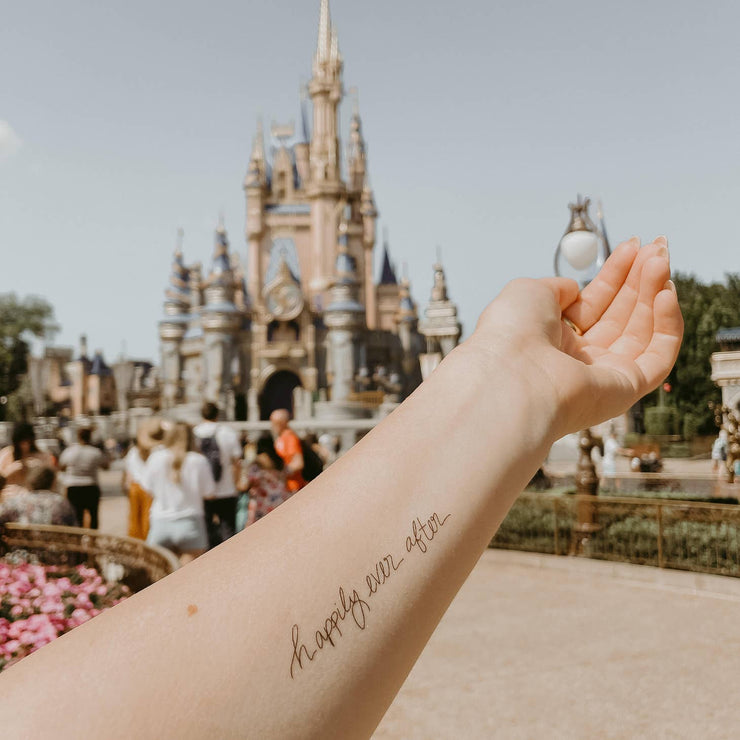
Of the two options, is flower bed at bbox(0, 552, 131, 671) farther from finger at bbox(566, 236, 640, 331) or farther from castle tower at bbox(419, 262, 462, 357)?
castle tower at bbox(419, 262, 462, 357)

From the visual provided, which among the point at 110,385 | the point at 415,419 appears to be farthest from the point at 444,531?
the point at 110,385

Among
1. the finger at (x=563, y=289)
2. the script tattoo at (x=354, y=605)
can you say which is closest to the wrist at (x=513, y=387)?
the script tattoo at (x=354, y=605)

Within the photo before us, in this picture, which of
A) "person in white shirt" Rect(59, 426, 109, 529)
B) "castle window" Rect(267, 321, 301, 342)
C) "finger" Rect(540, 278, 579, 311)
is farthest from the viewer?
"castle window" Rect(267, 321, 301, 342)

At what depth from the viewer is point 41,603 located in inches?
150

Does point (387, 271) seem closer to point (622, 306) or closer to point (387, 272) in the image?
point (387, 272)

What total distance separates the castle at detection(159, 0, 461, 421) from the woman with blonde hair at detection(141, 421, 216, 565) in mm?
28598

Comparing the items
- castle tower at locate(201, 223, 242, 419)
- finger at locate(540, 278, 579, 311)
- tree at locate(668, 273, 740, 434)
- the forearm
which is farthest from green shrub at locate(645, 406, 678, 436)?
the forearm

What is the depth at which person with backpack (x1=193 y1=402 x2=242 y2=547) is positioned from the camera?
6668mm

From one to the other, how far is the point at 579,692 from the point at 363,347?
38.1 metres

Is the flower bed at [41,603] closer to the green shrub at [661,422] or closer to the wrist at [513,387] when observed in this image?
the wrist at [513,387]

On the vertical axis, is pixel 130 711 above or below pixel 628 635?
above

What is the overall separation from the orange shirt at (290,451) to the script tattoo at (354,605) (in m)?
6.27

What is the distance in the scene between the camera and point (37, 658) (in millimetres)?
721

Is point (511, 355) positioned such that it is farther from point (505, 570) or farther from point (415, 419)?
point (505, 570)
